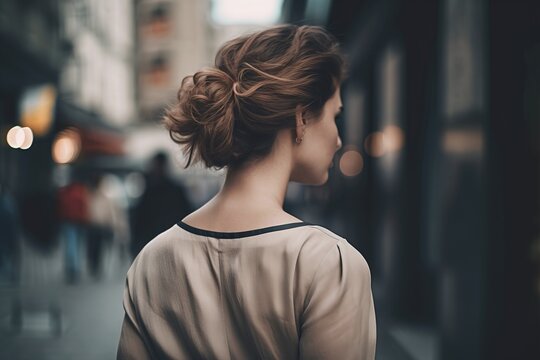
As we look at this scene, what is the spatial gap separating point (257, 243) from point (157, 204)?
18.0ft

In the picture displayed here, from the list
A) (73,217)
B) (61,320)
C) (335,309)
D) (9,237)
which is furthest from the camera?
(73,217)

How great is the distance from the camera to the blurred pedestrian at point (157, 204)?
670 centimetres

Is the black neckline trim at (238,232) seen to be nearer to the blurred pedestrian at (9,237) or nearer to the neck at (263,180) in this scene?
the neck at (263,180)

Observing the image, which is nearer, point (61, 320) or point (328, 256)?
point (328, 256)

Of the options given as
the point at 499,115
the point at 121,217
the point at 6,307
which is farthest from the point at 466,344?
the point at 121,217

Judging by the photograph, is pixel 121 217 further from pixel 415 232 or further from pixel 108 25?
pixel 108 25

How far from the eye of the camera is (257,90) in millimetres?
1371

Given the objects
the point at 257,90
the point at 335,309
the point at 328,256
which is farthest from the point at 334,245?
the point at 257,90

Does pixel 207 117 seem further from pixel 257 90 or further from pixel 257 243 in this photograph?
pixel 257 243

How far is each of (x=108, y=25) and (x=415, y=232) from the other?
27.8m

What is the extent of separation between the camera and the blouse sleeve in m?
1.29

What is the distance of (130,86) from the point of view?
4141 centimetres

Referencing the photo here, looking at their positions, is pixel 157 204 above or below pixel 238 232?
below

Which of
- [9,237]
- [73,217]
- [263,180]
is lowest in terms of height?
[9,237]
